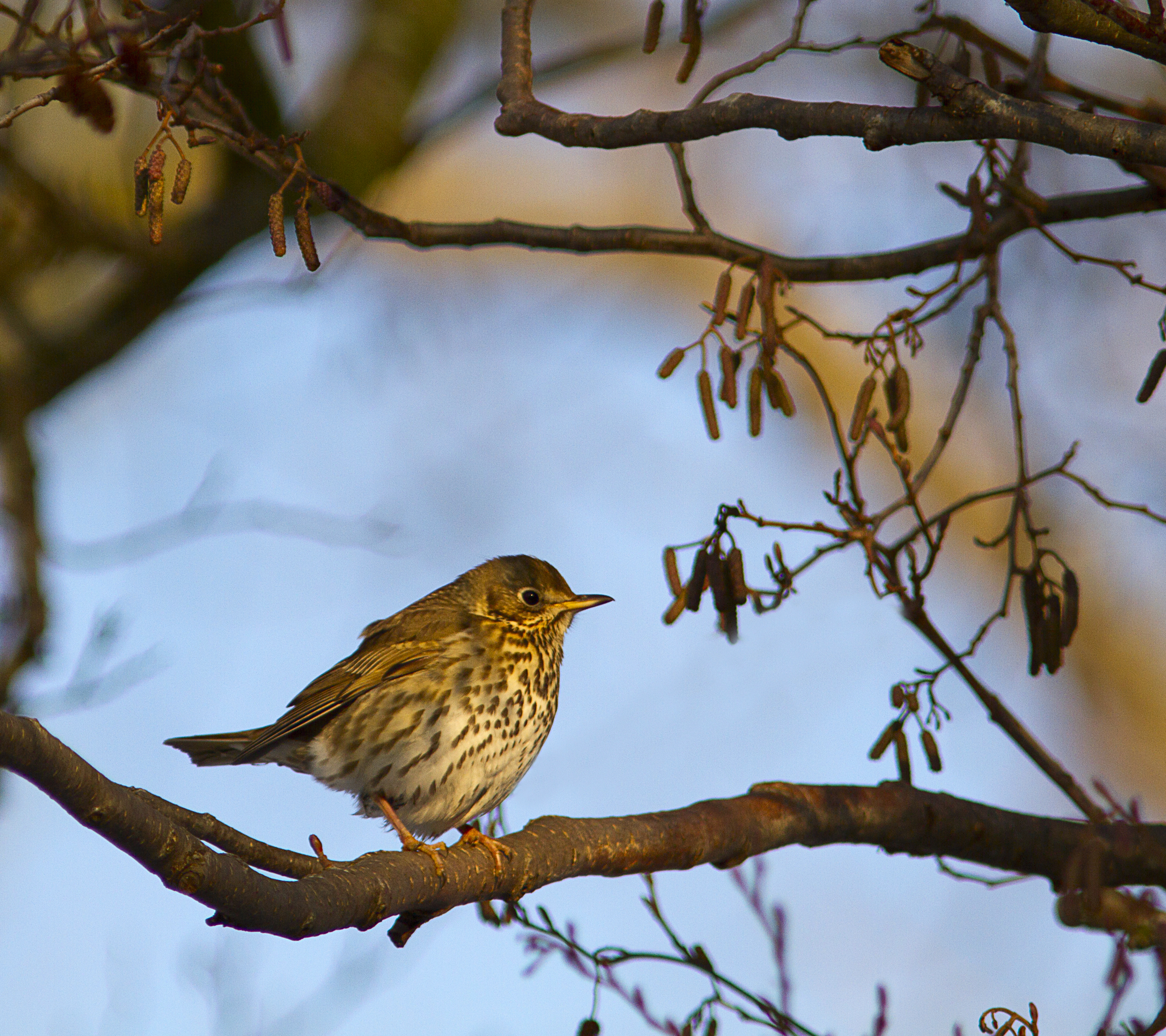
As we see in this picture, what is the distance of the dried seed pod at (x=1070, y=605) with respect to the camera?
3.79 metres

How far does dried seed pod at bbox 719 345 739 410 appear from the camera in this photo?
11.8 feet

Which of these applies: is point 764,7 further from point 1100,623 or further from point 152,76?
point 1100,623

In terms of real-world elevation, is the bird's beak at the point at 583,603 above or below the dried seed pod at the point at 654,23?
below

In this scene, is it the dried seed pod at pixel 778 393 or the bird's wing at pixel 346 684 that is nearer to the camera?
the dried seed pod at pixel 778 393

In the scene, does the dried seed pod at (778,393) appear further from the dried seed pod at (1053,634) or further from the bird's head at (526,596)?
the bird's head at (526,596)

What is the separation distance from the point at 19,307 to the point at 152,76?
18.1ft

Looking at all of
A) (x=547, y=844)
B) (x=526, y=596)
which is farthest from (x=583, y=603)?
(x=547, y=844)

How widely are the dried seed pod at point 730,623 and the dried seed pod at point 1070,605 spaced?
92 cm

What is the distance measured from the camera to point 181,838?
2543 millimetres

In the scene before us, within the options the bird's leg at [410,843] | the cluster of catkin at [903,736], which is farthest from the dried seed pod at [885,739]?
the bird's leg at [410,843]

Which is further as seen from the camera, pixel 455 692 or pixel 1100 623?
pixel 1100 623

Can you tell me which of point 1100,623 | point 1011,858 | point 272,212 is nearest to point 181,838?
point 272,212

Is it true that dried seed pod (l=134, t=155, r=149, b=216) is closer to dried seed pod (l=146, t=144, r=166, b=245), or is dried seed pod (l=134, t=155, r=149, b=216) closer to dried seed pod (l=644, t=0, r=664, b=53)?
dried seed pod (l=146, t=144, r=166, b=245)

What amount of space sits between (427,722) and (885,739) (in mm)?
1799
